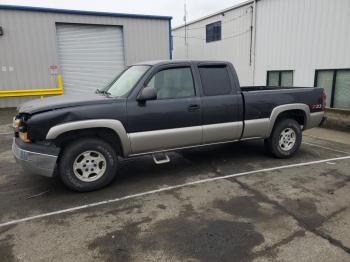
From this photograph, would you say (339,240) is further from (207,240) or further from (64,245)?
(64,245)

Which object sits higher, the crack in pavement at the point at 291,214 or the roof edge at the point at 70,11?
the roof edge at the point at 70,11

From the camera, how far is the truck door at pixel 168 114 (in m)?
4.73

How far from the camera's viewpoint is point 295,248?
3.10m

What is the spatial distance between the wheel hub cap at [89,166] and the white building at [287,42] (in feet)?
32.6

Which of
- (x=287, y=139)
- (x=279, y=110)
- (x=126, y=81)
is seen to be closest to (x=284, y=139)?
(x=287, y=139)

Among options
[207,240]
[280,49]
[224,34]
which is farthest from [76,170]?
[224,34]

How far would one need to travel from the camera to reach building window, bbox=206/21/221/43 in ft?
61.9

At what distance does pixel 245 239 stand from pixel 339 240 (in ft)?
3.27

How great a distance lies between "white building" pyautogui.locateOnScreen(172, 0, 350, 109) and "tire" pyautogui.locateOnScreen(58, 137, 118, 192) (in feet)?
32.3

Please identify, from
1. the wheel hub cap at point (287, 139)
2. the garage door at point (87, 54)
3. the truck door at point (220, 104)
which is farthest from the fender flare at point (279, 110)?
the garage door at point (87, 54)

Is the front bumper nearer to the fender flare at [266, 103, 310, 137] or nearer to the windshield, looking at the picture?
the windshield

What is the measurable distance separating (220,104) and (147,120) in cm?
141

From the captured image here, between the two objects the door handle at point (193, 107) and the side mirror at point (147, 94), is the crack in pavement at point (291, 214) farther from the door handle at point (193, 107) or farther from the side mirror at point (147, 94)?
the side mirror at point (147, 94)

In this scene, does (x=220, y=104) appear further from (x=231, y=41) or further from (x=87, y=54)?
(x=231, y=41)
